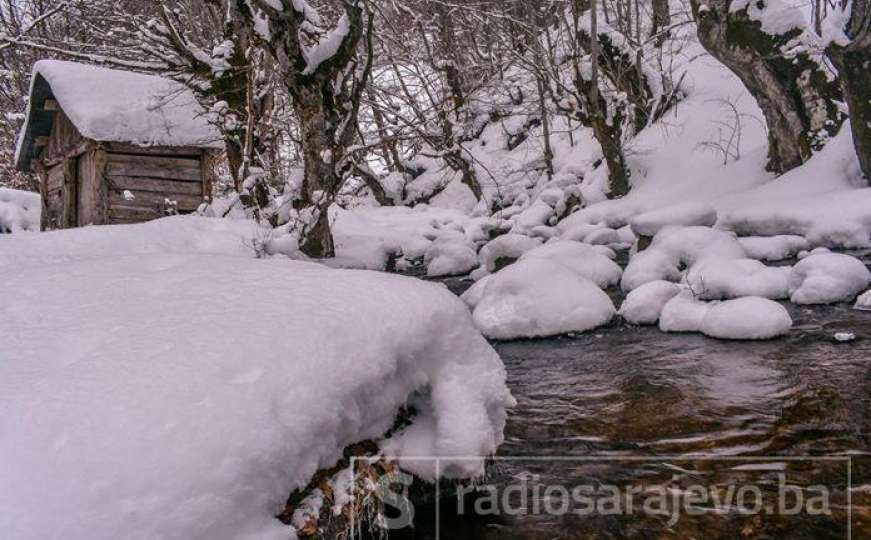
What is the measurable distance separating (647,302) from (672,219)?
9.16ft

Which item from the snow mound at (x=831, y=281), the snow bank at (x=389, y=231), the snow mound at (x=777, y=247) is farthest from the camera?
the snow bank at (x=389, y=231)

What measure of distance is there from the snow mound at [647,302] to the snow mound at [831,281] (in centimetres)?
109

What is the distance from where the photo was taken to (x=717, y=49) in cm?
932

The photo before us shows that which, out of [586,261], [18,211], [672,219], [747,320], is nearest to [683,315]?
[747,320]

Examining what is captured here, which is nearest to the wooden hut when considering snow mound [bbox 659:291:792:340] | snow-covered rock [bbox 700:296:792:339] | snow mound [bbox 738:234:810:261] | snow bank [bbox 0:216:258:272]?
snow bank [bbox 0:216:258:272]

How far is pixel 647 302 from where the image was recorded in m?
5.74

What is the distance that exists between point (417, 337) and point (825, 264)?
509 cm

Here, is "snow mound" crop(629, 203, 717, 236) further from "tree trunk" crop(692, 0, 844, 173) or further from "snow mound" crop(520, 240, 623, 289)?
"tree trunk" crop(692, 0, 844, 173)

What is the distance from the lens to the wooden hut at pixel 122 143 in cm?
970

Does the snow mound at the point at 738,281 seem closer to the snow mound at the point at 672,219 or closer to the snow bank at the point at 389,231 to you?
the snow mound at the point at 672,219

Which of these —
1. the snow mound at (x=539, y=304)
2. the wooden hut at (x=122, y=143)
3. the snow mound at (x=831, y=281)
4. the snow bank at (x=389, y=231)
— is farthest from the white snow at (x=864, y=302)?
the wooden hut at (x=122, y=143)

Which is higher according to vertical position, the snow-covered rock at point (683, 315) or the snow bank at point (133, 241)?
the snow bank at point (133, 241)

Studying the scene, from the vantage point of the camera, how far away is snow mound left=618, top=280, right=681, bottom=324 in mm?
5699

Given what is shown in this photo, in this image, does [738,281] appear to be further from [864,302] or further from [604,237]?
[604,237]
